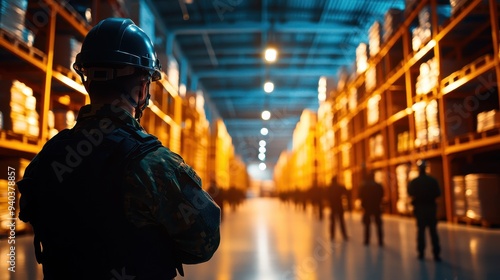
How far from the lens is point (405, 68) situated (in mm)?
11289

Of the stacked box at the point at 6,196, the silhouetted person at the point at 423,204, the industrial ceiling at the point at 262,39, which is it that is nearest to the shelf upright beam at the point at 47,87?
the stacked box at the point at 6,196

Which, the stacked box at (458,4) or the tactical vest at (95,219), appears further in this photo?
the stacked box at (458,4)

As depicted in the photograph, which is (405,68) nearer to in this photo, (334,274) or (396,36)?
(396,36)

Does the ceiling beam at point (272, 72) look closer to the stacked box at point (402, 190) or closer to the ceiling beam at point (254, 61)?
the ceiling beam at point (254, 61)

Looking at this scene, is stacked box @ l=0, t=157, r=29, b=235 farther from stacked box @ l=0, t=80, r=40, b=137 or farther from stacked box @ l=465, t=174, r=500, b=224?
stacked box @ l=465, t=174, r=500, b=224

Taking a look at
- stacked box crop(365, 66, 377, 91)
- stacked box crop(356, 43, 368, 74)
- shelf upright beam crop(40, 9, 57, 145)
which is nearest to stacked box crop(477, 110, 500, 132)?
stacked box crop(365, 66, 377, 91)

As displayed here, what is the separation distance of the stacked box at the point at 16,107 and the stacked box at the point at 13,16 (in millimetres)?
767

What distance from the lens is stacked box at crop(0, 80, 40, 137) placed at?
584 centimetres

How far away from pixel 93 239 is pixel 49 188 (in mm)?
201

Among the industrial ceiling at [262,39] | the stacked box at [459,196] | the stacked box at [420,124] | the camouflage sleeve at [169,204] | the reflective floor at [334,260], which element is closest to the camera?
the camouflage sleeve at [169,204]

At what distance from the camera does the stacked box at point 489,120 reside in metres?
7.46

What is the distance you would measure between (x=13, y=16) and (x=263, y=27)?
1225 cm

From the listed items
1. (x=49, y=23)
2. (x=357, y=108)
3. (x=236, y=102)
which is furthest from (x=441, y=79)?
(x=236, y=102)

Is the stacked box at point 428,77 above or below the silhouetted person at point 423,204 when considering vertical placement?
above
